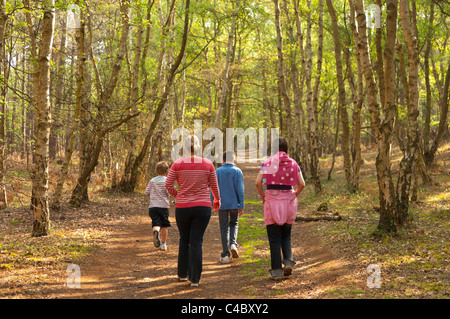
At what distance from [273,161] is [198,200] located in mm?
1370

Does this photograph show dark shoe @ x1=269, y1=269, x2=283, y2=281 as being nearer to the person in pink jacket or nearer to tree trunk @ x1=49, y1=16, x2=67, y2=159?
the person in pink jacket

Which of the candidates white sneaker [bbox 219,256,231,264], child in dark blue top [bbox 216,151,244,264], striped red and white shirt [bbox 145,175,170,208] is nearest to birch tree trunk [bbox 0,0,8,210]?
striped red and white shirt [bbox 145,175,170,208]

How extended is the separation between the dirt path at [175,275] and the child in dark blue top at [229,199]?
0.51 meters

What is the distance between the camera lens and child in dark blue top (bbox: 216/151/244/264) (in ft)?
25.3

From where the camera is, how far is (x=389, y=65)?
8.20 meters

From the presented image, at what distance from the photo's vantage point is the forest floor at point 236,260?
585cm

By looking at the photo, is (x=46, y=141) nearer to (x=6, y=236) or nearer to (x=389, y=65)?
(x=6, y=236)

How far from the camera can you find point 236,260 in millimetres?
8117

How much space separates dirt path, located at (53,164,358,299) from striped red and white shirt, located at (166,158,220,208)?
1.29 m

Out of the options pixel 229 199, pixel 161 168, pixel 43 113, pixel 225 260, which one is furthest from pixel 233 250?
pixel 43 113

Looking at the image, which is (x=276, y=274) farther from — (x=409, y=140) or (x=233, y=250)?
(x=409, y=140)

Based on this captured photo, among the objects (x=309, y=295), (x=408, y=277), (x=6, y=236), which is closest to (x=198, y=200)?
(x=309, y=295)

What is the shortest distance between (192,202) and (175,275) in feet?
5.38

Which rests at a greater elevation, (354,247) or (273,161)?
(273,161)
